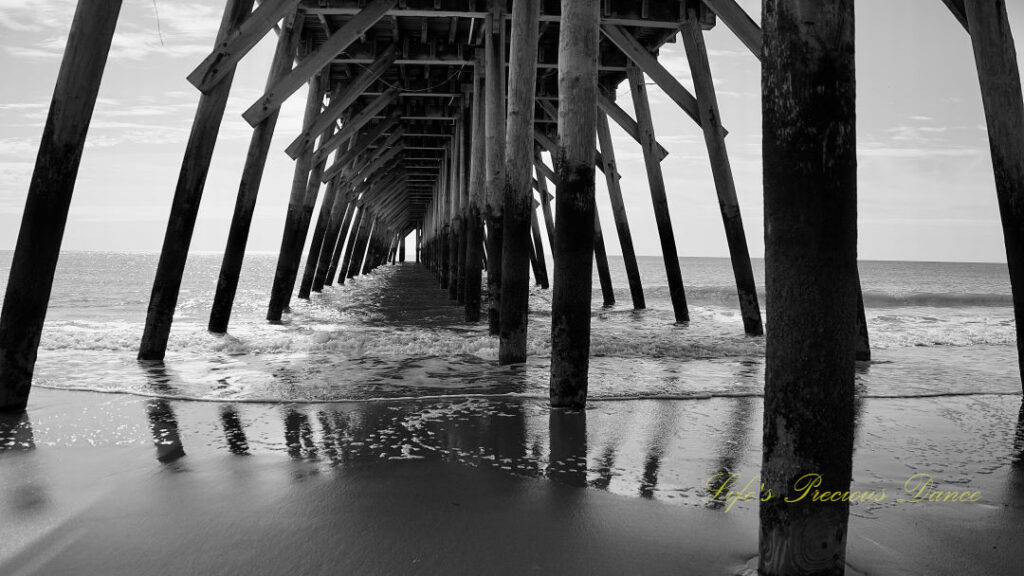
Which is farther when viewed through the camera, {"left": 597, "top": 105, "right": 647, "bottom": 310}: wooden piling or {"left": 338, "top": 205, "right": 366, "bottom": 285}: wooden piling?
{"left": 338, "top": 205, "right": 366, "bottom": 285}: wooden piling

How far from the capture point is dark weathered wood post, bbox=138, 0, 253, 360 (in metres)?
5.07

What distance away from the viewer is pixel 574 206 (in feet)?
11.4

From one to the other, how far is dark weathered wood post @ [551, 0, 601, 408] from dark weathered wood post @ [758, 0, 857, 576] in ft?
6.17

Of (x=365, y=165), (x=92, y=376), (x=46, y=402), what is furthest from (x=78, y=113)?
(x=365, y=165)

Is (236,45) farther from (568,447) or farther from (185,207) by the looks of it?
(568,447)

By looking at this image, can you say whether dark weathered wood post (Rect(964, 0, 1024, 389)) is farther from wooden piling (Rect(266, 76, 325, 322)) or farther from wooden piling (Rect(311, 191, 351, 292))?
wooden piling (Rect(311, 191, 351, 292))

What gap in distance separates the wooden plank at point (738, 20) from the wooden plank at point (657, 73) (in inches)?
33.8

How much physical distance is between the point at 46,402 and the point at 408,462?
7.62ft

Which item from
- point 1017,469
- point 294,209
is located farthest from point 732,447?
point 294,209

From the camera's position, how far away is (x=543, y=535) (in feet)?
6.43

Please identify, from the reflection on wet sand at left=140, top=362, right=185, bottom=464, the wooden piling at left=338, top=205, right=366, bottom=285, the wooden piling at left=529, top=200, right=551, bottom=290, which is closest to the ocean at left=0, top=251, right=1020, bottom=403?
the reflection on wet sand at left=140, top=362, right=185, bottom=464

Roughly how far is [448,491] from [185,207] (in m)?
3.62

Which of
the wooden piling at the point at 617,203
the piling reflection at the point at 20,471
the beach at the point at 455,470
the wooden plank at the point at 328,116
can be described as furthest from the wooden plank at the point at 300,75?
the wooden piling at the point at 617,203

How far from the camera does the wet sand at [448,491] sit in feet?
5.99
